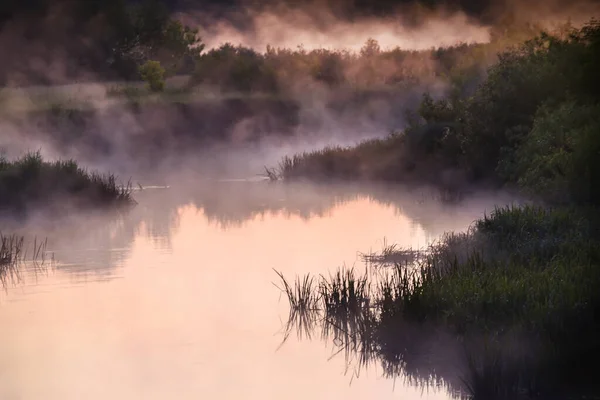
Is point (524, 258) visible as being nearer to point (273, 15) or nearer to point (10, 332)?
point (10, 332)

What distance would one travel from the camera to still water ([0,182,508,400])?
42.6 ft

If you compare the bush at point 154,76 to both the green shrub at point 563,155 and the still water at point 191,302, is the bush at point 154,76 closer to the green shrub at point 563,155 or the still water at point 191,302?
the still water at point 191,302

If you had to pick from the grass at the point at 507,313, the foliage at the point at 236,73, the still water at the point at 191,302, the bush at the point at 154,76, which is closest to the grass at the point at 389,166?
the still water at the point at 191,302

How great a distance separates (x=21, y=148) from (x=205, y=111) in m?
12.1

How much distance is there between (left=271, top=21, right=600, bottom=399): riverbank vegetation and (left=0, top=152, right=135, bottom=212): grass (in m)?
10.2

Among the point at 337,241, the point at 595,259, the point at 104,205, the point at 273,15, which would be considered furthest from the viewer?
the point at 273,15

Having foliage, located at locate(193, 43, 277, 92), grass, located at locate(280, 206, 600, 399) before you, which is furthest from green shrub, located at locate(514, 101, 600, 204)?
foliage, located at locate(193, 43, 277, 92)

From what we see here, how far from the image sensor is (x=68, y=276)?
2047cm

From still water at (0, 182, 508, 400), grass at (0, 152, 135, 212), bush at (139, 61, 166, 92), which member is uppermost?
bush at (139, 61, 166, 92)

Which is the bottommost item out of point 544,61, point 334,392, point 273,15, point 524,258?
point 334,392

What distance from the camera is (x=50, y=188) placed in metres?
30.9

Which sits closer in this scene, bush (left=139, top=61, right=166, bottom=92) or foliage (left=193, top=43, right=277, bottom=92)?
bush (left=139, top=61, right=166, bottom=92)

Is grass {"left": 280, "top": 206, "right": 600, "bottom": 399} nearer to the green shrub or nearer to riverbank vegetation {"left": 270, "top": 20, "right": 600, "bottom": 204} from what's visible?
the green shrub

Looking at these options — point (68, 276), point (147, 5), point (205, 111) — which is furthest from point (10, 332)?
point (147, 5)
